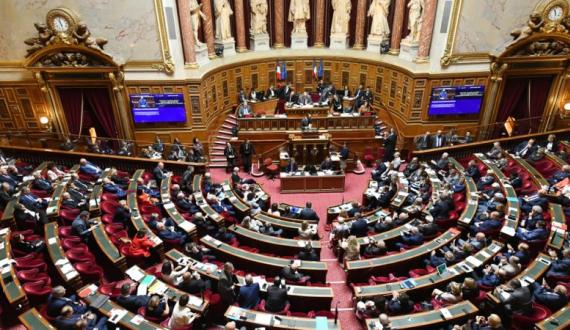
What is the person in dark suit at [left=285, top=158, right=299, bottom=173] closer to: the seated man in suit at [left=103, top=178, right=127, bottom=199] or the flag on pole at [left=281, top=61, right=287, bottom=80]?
the seated man in suit at [left=103, top=178, right=127, bottom=199]

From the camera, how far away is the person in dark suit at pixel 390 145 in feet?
48.5

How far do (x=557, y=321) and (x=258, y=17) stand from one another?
1669 centimetres

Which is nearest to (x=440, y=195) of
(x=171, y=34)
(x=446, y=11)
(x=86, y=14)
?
(x=446, y=11)

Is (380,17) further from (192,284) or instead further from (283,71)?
(192,284)

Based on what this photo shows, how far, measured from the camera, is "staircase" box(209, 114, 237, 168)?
15.8 metres

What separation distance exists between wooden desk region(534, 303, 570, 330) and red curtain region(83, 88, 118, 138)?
14731mm

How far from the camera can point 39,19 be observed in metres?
13.4

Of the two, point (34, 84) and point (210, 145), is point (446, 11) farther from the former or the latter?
point (34, 84)

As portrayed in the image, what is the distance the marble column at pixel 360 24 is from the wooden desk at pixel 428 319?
14.4m

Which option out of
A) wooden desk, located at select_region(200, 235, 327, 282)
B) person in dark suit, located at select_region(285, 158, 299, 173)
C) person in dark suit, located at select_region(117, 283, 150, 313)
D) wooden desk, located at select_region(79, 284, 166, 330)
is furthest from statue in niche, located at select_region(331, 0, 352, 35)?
wooden desk, located at select_region(79, 284, 166, 330)

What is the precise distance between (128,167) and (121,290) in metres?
6.91

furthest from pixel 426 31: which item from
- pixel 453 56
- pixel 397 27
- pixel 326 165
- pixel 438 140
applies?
pixel 326 165

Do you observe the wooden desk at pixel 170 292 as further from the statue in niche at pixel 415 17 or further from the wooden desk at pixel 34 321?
the statue in niche at pixel 415 17

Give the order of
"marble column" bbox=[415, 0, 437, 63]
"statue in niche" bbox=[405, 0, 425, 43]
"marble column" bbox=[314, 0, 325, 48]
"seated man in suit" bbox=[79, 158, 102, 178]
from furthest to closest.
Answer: "marble column" bbox=[314, 0, 325, 48]
"statue in niche" bbox=[405, 0, 425, 43]
"marble column" bbox=[415, 0, 437, 63]
"seated man in suit" bbox=[79, 158, 102, 178]
